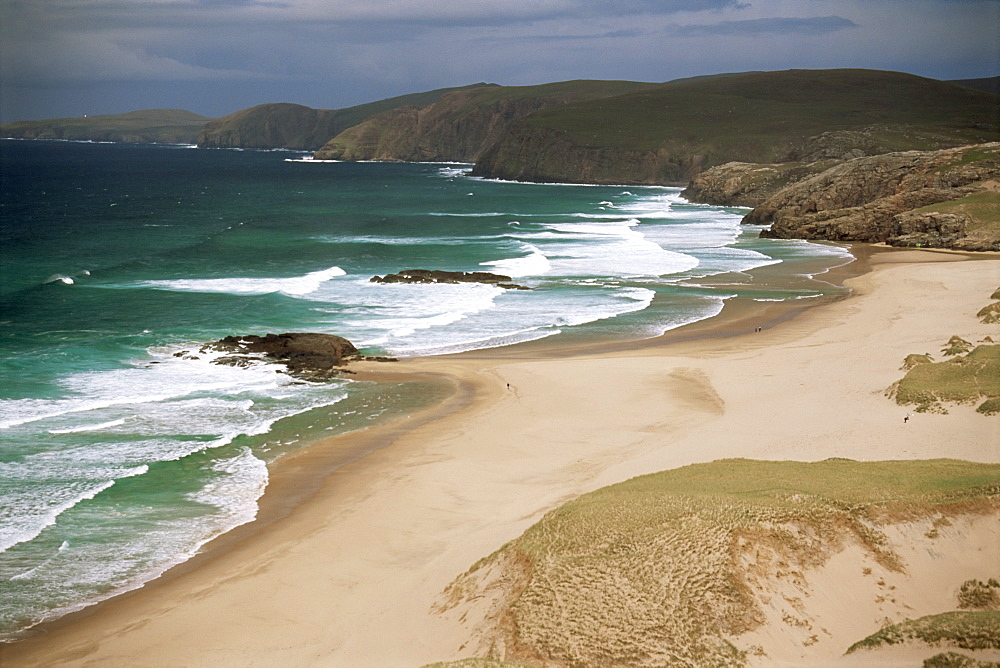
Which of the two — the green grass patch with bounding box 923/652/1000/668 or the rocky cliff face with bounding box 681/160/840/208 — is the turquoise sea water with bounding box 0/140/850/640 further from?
the green grass patch with bounding box 923/652/1000/668

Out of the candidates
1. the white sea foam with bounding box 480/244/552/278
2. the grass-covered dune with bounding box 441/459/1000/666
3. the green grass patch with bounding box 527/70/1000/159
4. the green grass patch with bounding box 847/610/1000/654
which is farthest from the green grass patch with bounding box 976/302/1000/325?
the green grass patch with bounding box 527/70/1000/159

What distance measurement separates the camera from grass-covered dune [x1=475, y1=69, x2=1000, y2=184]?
130750 mm

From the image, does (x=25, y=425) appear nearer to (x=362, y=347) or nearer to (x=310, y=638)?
(x=362, y=347)

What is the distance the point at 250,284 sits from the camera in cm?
4859

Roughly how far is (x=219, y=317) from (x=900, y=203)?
51698 millimetres

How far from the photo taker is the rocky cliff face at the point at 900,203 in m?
59.6

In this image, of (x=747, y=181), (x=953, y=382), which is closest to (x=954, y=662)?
(x=953, y=382)

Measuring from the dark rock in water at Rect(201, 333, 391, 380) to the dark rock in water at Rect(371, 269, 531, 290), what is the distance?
16272 mm

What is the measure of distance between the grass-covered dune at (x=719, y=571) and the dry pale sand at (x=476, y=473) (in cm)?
28

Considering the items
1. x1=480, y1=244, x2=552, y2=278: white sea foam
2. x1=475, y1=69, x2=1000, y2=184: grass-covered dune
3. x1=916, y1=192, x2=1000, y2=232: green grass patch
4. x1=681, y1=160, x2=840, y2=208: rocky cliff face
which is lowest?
x1=480, y1=244, x2=552, y2=278: white sea foam

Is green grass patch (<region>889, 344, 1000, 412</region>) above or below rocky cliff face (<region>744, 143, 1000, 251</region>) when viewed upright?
below

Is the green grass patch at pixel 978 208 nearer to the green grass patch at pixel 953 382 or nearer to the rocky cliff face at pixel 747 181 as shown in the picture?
the rocky cliff face at pixel 747 181

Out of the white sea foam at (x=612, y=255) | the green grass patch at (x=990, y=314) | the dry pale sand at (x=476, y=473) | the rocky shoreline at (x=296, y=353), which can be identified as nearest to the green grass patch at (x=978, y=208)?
the white sea foam at (x=612, y=255)

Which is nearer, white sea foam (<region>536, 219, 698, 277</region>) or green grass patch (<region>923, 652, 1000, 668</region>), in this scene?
green grass patch (<region>923, 652, 1000, 668</region>)
